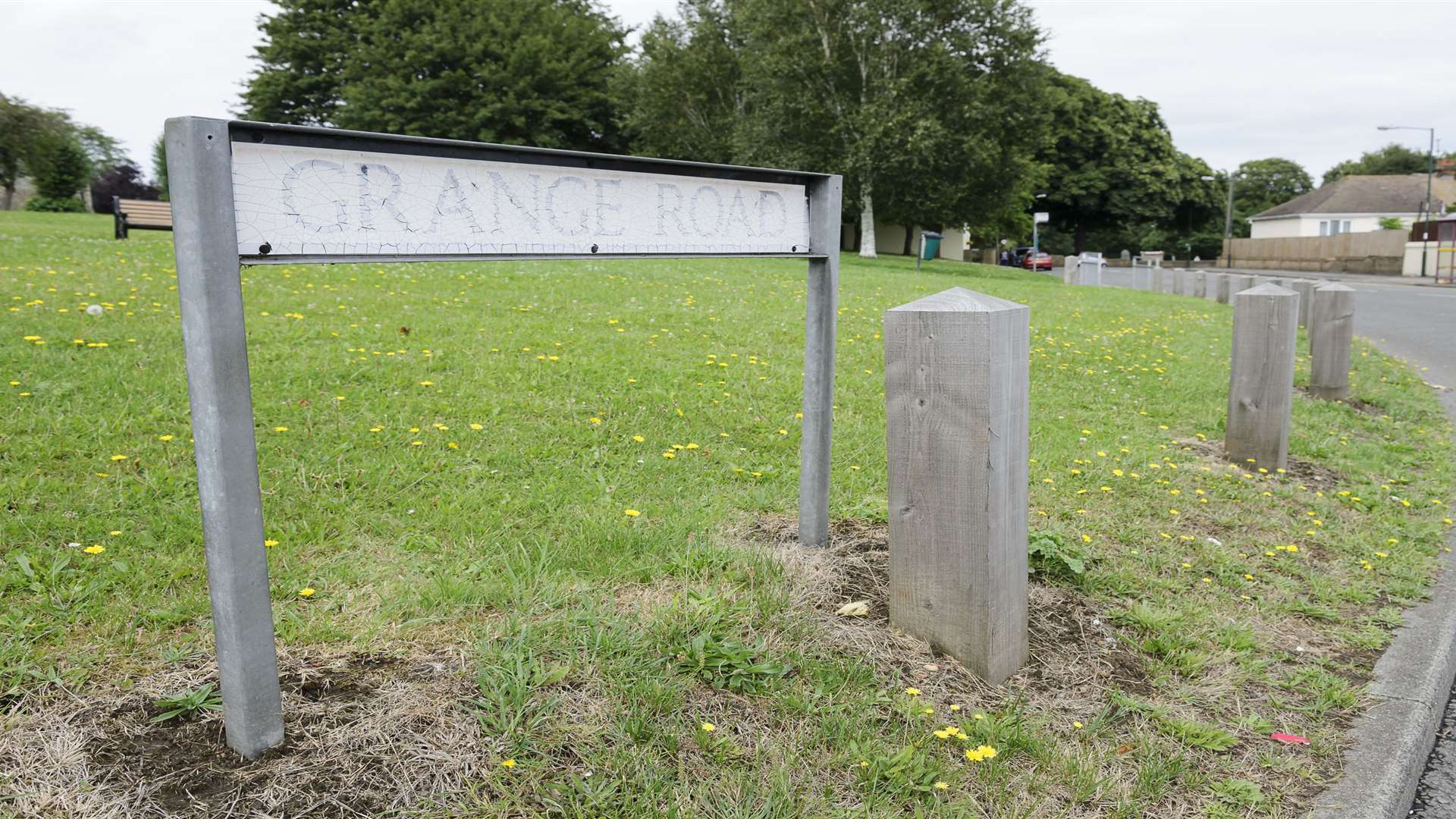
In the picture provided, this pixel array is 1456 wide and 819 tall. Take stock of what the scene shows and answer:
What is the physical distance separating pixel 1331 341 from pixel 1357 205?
72.8 m

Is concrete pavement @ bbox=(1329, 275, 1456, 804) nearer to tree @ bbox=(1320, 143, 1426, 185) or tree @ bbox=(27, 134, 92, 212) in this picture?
tree @ bbox=(27, 134, 92, 212)

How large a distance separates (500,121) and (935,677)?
3599cm

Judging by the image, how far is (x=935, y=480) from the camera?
2.89 metres

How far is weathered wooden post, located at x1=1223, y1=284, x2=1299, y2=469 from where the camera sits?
5.40 m

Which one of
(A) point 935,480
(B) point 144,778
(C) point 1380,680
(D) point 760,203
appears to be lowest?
(C) point 1380,680

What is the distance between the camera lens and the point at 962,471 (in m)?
2.83

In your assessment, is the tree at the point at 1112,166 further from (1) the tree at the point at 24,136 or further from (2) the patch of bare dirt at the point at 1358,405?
(2) the patch of bare dirt at the point at 1358,405

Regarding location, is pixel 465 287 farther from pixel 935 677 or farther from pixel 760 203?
pixel 935 677

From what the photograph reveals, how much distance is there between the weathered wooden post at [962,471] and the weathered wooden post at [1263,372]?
321 cm

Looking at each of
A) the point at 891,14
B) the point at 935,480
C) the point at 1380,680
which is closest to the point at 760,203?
Answer: the point at 935,480

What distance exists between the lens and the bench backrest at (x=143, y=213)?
14.4m

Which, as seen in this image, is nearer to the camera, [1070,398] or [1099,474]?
[1099,474]

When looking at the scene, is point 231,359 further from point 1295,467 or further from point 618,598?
point 1295,467

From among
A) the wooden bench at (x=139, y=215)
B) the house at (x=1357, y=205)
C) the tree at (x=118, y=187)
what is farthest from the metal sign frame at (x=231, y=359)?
the house at (x=1357, y=205)
